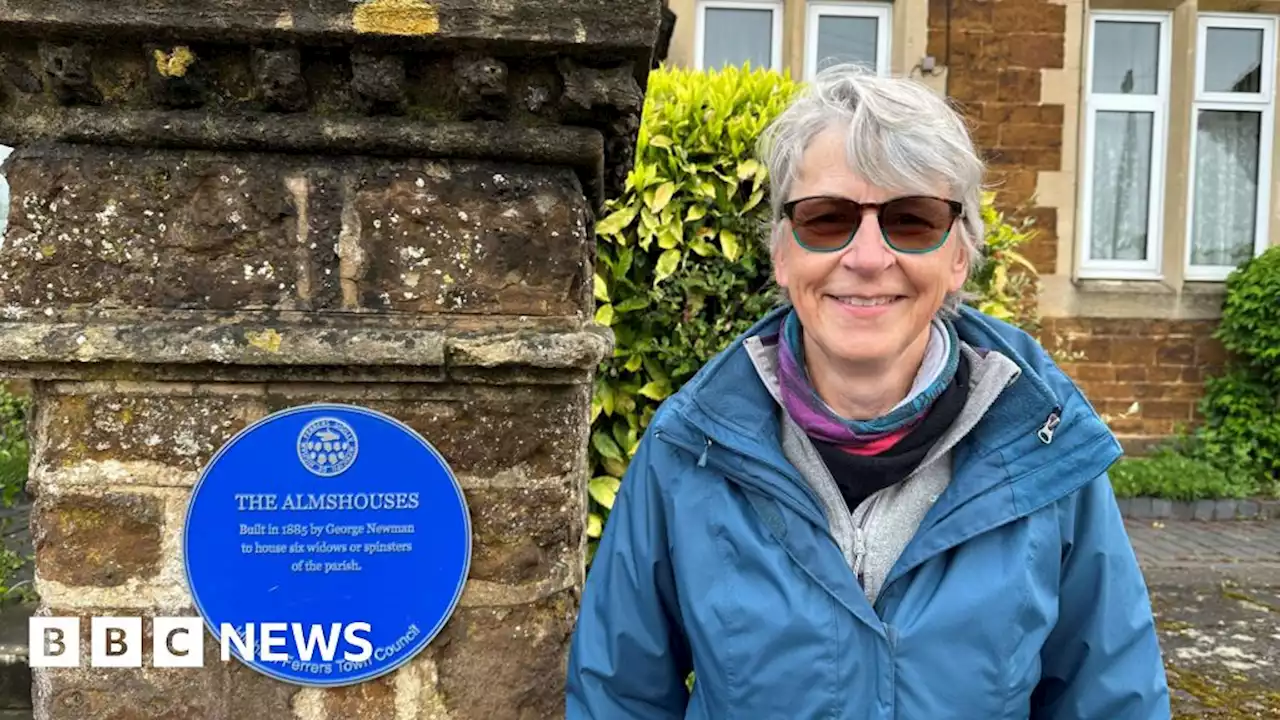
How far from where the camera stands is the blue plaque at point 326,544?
1.49 metres

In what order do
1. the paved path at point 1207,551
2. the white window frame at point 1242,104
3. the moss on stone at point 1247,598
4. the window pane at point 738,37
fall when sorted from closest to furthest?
the moss on stone at point 1247,598 < the paved path at point 1207,551 < the window pane at point 738,37 < the white window frame at point 1242,104

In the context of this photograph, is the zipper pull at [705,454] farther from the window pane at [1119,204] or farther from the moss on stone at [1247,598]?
the window pane at [1119,204]

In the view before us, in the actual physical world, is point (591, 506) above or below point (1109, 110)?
below

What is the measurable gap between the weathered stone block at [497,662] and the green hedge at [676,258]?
1.44 meters

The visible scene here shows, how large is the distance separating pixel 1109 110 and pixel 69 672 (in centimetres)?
851

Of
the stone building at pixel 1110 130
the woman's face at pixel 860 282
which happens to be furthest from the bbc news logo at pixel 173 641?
the stone building at pixel 1110 130

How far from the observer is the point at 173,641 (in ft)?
4.95

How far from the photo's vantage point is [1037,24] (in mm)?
7250

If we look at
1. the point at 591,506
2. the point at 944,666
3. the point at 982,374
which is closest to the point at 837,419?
the point at 982,374

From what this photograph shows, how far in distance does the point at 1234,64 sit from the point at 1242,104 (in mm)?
364

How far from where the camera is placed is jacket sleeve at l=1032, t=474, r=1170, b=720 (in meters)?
1.35

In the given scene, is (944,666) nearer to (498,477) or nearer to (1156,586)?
(498,477)

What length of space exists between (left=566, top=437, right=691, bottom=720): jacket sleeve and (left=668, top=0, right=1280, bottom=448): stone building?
6282 mm

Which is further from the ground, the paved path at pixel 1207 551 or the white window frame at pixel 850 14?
the white window frame at pixel 850 14
